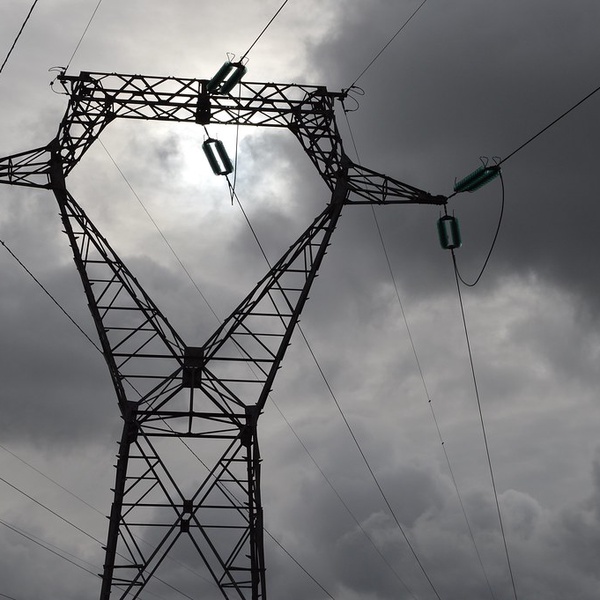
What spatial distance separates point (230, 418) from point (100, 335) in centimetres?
381

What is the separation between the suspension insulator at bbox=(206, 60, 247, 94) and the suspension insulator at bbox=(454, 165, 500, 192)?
5867mm

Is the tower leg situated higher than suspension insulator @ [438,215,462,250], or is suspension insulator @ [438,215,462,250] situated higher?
suspension insulator @ [438,215,462,250]

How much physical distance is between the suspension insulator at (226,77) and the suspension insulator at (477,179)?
5867 mm

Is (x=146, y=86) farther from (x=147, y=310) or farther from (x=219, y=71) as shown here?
(x=147, y=310)

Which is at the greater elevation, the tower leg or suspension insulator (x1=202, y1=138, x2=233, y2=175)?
suspension insulator (x1=202, y1=138, x2=233, y2=175)

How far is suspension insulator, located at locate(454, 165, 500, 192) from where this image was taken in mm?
28984

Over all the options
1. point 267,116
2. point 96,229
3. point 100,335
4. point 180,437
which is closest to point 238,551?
point 180,437

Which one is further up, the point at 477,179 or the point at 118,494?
the point at 477,179

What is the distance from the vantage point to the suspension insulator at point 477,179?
95.1ft

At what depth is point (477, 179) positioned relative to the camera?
29438 millimetres

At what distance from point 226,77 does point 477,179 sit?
7.04 meters

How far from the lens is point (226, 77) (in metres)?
31.9

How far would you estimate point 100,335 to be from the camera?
30.8 meters

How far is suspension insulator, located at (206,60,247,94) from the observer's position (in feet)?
100
